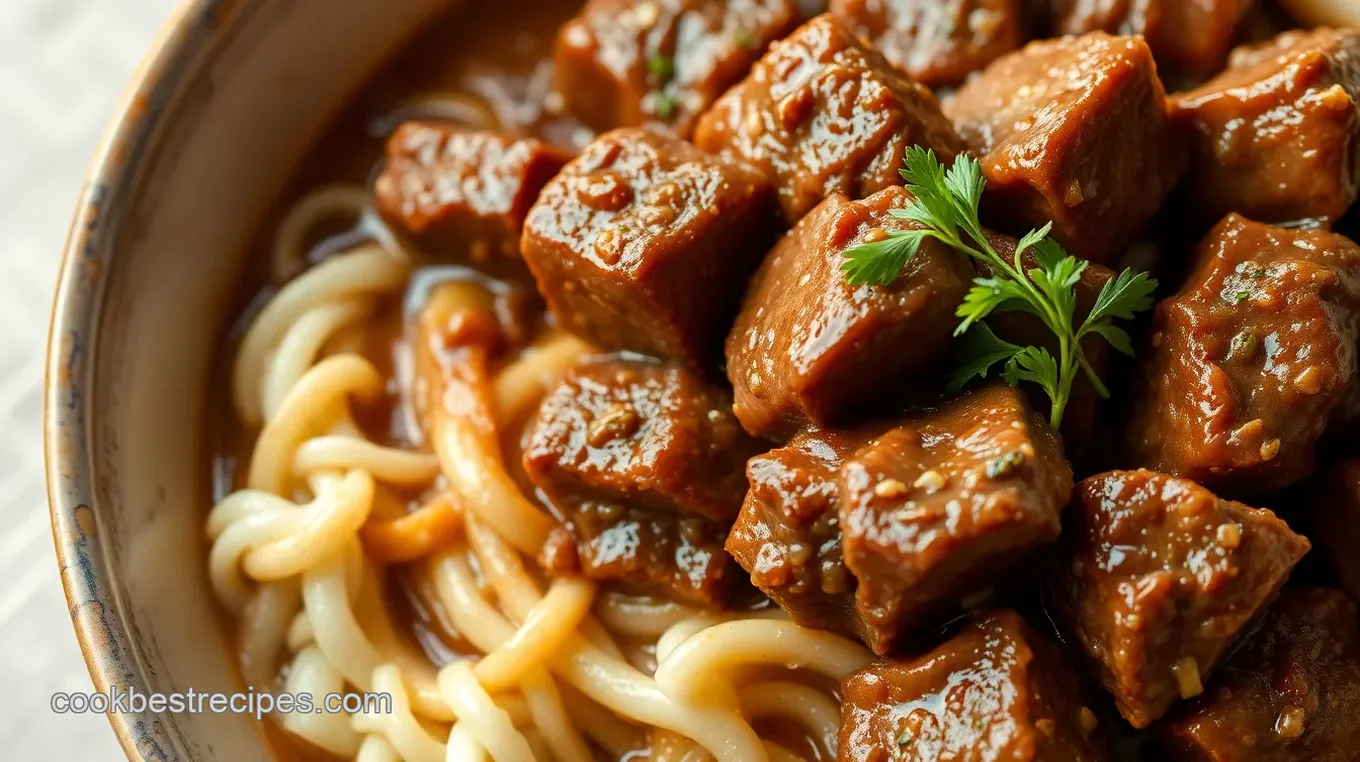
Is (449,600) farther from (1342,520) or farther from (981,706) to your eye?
(1342,520)

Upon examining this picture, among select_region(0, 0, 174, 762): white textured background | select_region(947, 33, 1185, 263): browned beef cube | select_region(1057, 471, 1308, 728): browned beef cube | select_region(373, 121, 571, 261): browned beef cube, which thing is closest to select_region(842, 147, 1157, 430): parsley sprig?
select_region(947, 33, 1185, 263): browned beef cube

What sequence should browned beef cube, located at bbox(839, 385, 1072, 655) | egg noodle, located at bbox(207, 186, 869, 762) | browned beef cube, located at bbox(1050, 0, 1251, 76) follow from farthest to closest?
1. browned beef cube, located at bbox(1050, 0, 1251, 76)
2. egg noodle, located at bbox(207, 186, 869, 762)
3. browned beef cube, located at bbox(839, 385, 1072, 655)

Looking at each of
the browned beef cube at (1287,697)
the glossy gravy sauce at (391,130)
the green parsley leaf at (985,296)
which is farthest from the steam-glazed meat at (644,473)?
the browned beef cube at (1287,697)

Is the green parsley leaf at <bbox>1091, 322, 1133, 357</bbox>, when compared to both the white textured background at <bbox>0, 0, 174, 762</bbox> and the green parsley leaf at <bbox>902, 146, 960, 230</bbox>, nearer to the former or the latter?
the green parsley leaf at <bbox>902, 146, 960, 230</bbox>

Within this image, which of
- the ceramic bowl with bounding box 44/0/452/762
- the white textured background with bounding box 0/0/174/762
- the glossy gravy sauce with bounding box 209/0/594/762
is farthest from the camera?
the white textured background with bounding box 0/0/174/762

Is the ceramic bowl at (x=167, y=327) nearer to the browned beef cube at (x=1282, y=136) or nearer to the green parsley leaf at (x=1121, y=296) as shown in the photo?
the green parsley leaf at (x=1121, y=296)

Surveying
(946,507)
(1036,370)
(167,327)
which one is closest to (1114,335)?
(1036,370)
